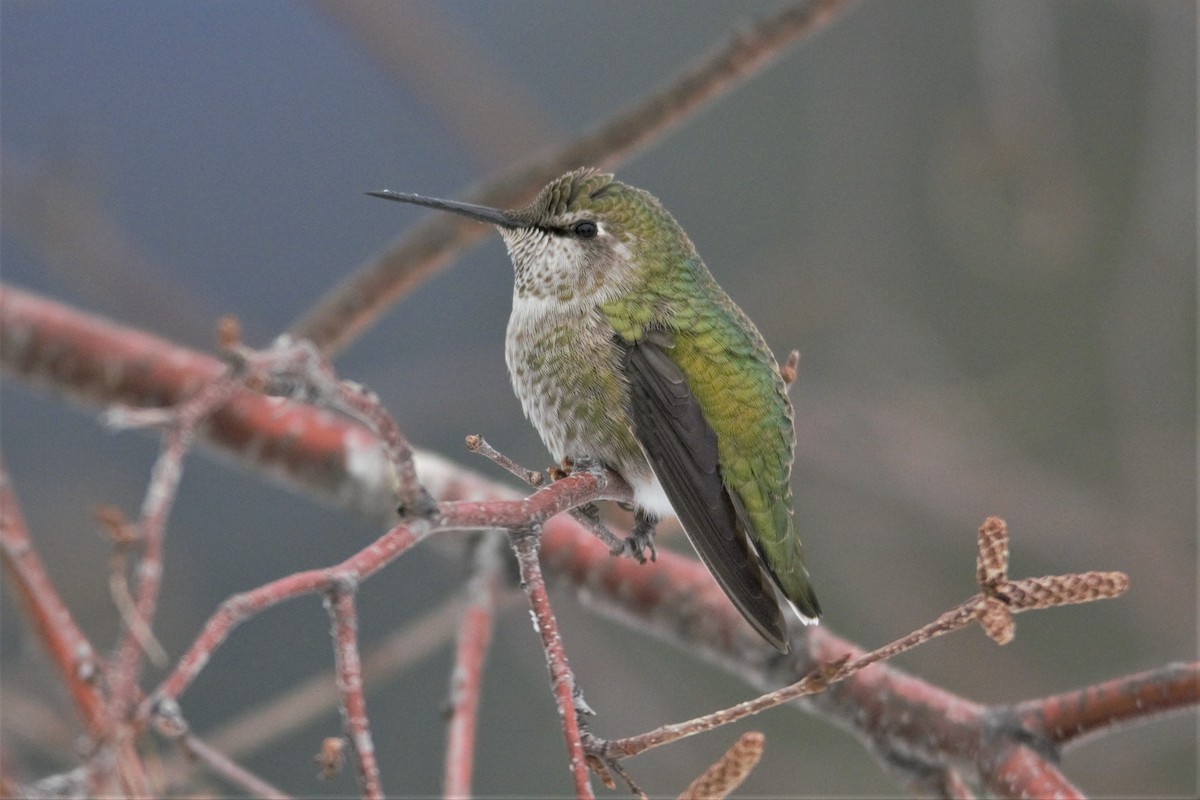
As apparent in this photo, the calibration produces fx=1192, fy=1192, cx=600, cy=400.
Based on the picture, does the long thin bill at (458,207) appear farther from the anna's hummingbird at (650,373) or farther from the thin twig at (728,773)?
the thin twig at (728,773)

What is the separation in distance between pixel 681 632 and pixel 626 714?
3.17ft

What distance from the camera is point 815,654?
5.33 ft

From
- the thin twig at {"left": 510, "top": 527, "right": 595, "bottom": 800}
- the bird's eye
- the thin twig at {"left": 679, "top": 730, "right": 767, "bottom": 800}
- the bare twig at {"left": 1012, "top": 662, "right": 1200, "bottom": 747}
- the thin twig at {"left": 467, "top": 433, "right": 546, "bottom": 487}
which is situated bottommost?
the thin twig at {"left": 679, "top": 730, "right": 767, "bottom": 800}

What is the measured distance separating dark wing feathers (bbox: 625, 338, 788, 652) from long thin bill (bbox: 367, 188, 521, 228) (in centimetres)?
23

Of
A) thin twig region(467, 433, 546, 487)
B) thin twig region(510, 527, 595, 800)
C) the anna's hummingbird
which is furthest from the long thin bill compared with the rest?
thin twig region(510, 527, 595, 800)

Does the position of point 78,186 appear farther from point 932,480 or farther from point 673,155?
point 932,480

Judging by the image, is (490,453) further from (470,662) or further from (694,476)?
(470,662)

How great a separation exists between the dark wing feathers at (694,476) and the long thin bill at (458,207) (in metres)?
0.23

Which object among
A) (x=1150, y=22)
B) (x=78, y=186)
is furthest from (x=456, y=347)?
(x=1150, y=22)

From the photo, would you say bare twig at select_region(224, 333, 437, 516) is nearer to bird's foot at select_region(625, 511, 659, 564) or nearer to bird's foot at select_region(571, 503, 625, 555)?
bird's foot at select_region(571, 503, 625, 555)

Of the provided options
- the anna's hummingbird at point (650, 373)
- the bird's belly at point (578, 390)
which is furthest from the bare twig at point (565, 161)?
the bird's belly at point (578, 390)

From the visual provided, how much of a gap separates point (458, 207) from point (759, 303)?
185cm

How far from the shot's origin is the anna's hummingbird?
4.48ft

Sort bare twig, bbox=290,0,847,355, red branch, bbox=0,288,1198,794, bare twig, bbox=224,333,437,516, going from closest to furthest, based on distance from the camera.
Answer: bare twig, bbox=224,333,437,516
red branch, bbox=0,288,1198,794
bare twig, bbox=290,0,847,355
